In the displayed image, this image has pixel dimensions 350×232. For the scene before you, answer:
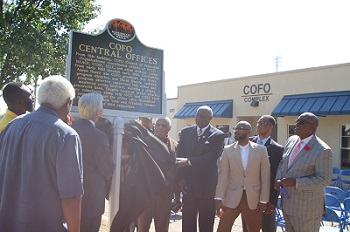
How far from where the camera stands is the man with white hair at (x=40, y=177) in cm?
229

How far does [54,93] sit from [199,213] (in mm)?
3082

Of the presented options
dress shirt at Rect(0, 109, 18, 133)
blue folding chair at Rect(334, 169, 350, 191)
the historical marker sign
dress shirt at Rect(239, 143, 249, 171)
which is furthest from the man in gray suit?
blue folding chair at Rect(334, 169, 350, 191)

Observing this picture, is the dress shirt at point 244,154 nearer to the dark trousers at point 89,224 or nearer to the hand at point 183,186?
the hand at point 183,186

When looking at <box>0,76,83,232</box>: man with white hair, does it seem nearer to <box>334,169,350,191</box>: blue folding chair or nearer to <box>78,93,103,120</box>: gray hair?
<box>78,93,103,120</box>: gray hair

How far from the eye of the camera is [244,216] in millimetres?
4508

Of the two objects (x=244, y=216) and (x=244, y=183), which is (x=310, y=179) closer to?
(x=244, y=183)

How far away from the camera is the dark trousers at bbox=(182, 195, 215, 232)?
4809 millimetres

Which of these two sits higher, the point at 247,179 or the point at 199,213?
the point at 247,179

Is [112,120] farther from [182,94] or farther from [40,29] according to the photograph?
[182,94]

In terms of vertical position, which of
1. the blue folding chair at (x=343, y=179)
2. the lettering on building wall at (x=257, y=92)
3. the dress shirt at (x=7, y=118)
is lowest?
the blue folding chair at (x=343, y=179)

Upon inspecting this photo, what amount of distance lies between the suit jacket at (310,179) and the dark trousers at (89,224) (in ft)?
7.29

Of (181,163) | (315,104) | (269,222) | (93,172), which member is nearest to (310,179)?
(269,222)

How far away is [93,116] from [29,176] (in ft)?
4.45

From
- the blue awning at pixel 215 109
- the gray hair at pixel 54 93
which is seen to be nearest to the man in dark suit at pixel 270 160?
the gray hair at pixel 54 93
